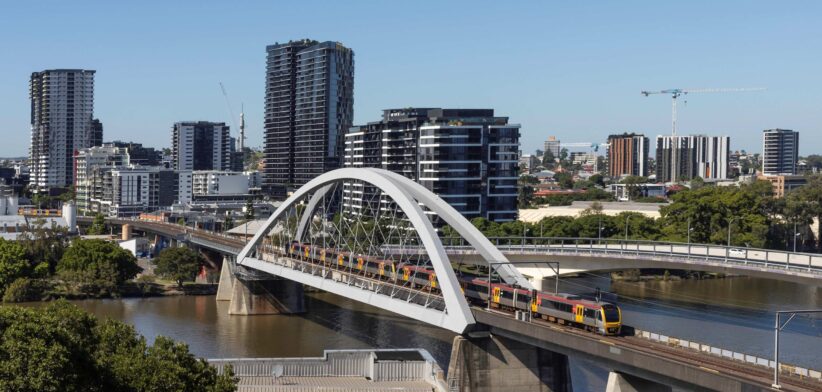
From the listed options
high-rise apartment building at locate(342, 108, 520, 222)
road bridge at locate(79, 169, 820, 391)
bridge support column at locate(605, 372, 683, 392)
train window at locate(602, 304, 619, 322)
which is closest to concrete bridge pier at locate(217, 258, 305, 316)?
road bridge at locate(79, 169, 820, 391)

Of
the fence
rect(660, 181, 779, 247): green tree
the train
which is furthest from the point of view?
rect(660, 181, 779, 247): green tree

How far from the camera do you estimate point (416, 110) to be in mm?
97250

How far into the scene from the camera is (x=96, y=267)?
2660 inches

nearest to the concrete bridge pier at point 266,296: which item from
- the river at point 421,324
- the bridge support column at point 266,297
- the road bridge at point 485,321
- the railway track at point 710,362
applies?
the bridge support column at point 266,297

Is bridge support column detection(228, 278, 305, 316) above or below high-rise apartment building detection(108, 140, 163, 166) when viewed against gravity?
below

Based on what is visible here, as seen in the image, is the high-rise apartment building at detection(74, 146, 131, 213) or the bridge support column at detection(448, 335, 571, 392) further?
the high-rise apartment building at detection(74, 146, 131, 213)

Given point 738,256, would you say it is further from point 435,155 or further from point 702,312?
point 435,155

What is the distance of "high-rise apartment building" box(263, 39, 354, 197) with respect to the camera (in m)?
132

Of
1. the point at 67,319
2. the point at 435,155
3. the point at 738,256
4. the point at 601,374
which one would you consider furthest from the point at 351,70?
the point at 67,319

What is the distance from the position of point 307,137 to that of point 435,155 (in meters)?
49.2

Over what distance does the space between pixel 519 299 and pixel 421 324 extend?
57.4 feet

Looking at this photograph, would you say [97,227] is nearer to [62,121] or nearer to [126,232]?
[126,232]

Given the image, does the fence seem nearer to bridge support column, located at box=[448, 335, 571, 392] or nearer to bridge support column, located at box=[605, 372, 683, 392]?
bridge support column, located at box=[605, 372, 683, 392]

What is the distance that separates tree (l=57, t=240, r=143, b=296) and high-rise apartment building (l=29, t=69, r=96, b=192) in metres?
114
